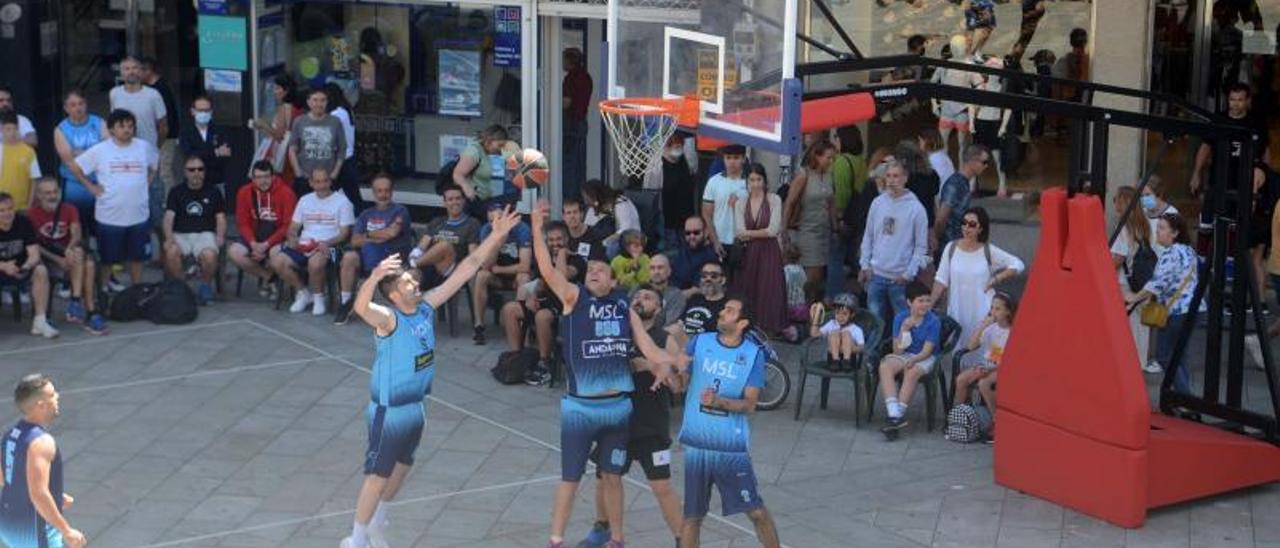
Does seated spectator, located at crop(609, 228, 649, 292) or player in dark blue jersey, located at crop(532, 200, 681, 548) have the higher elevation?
seated spectator, located at crop(609, 228, 649, 292)

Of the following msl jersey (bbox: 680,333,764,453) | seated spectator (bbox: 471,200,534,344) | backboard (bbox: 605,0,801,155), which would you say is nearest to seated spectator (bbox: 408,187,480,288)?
seated spectator (bbox: 471,200,534,344)

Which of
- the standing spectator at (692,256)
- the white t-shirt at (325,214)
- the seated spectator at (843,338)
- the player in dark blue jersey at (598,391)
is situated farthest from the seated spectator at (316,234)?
the player in dark blue jersey at (598,391)

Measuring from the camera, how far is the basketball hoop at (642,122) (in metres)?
13.6

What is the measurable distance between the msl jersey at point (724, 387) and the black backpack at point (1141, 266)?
5193 millimetres

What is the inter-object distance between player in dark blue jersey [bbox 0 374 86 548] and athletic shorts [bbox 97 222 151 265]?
716cm

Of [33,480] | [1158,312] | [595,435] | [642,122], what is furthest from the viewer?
[1158,312]

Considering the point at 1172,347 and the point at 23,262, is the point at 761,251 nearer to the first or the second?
the point at 1172,347

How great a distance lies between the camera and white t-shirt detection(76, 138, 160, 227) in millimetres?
17453

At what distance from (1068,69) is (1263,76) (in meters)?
1.92

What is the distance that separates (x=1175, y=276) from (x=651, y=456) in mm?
4909

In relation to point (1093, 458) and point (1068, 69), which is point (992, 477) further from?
point (1068, 69)

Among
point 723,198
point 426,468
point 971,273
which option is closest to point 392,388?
point 426,468

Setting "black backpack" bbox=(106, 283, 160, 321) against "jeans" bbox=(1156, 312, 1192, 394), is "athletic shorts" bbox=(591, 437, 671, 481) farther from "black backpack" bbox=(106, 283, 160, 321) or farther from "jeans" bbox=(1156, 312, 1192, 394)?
"black backpack" bbox=(106, 283, 160, 321)

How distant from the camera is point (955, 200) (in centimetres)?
1681
